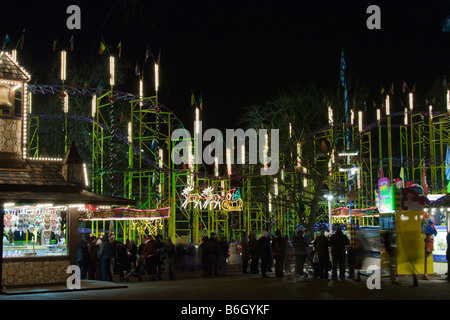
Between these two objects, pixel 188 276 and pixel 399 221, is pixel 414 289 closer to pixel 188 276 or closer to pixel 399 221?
pixel 399 221

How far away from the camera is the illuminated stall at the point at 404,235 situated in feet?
53.2

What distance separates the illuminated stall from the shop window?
9.09 m

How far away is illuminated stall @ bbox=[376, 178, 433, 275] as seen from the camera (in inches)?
638

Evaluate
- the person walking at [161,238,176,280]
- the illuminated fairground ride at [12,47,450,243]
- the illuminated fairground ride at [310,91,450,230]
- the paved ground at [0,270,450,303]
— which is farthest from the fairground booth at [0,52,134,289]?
the illuminated fairground ride at [310,91,450,230]

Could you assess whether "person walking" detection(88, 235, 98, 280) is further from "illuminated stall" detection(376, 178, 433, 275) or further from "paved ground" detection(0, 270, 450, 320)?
"illuminated stall" detection(376, 178, 433, 275)

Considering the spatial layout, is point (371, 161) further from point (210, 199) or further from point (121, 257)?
point (121, 257)

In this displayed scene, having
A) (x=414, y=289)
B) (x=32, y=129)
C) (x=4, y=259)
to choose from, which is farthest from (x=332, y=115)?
(x=32, y=129)

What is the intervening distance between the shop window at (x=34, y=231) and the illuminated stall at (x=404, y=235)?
9.09 meters

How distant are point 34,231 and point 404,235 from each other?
33.6ft

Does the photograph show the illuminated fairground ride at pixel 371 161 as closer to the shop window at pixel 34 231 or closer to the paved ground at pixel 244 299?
the paved ground at pixel 244 299

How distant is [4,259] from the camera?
15.9 meters

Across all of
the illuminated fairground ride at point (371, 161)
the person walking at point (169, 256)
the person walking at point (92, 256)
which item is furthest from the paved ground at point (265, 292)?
the illuminated fairground ride at point (371, 161)
